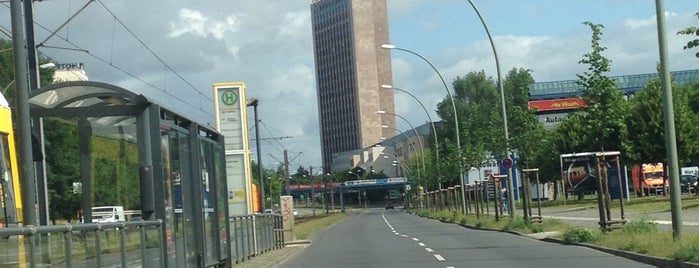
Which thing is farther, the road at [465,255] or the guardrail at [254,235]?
the guardrail at [254,235]

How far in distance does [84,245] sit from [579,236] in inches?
675

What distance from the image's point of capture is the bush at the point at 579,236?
989 inches

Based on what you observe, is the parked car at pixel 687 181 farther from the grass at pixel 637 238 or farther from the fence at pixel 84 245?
the fence at pixel 84 245

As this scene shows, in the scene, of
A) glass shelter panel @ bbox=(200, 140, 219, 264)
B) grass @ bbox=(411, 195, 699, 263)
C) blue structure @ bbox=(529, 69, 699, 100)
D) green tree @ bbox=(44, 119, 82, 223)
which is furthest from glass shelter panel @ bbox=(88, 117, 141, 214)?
blue structure @ bbox=(529, 69, 699, 100)

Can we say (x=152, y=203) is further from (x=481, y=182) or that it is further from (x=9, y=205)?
(x=481, y=182)

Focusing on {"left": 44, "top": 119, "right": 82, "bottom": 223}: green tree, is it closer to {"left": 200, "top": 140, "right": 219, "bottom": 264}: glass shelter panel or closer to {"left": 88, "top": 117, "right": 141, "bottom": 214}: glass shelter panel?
{"left": 88, "top": 117, "right": 141, "bottom": 214}: glass shelter panel

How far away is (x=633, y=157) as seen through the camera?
57.2 m

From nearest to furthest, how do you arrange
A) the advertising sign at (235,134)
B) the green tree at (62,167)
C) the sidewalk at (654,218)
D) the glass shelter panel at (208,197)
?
the green tree at (62,167), the glass shelter panel at (208,197), the sidewalk at (654,218), the advertising sign at (235,134)

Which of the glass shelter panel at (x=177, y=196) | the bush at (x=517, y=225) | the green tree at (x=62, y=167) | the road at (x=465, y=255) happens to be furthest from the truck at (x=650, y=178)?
the glass shelter panel at (x=177, y=196)

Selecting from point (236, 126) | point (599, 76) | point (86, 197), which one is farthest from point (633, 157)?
point (86, 197)

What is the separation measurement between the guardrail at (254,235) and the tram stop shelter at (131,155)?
543 centimetres

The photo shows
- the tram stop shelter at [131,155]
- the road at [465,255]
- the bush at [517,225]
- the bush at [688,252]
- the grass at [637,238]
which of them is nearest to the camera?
the tram stop shelter at [131,155]

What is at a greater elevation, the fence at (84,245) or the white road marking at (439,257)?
the fence at (84,245)

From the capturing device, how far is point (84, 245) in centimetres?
1063
